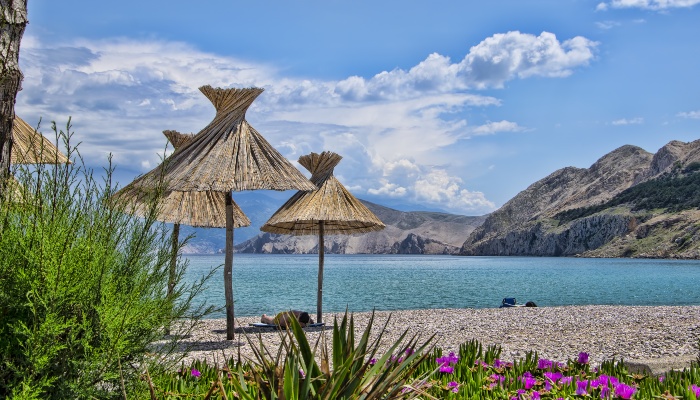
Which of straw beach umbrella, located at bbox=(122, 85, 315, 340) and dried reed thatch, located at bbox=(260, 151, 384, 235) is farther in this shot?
dried reed thatch, located at bbox=(260, 151, 384, 235)

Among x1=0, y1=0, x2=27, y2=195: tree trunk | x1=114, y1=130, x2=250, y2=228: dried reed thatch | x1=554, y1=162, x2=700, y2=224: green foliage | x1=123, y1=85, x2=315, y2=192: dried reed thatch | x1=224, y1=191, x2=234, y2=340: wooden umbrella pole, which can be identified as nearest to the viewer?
x1=0, y1=0, x2=27, y2=195: tree trunk

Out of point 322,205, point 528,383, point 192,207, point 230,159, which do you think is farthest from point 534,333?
point 528,383

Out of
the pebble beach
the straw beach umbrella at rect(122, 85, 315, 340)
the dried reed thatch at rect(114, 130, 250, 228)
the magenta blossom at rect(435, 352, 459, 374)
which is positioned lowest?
the pebble beach

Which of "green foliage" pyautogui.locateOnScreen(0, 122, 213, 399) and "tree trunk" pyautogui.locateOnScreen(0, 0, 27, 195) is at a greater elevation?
"tree trunk" pyautogui.locateOnScreen(0, 0, 27, 195)

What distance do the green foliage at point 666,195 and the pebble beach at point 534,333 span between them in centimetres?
11968

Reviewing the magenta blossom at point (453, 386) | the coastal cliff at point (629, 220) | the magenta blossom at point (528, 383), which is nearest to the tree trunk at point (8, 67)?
the magenta blossom at point (453, 386)

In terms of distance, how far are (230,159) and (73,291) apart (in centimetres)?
758

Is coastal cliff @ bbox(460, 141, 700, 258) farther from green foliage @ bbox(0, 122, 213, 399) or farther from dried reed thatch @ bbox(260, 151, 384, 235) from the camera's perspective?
green foliage @ bbox(0, 122, 213, 399)

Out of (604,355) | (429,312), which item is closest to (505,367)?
(604,355)

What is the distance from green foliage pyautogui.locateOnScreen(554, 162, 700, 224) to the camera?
125m

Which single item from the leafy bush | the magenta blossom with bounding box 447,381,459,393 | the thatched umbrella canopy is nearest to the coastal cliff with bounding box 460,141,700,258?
the thatched umbrella canopy

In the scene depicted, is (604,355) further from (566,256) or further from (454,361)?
(566,256)

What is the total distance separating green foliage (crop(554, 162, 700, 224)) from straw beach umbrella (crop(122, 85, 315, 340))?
128 metres

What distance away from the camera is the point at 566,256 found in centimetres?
15138
